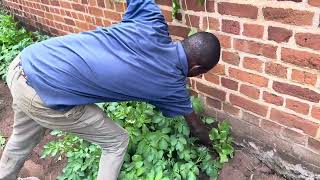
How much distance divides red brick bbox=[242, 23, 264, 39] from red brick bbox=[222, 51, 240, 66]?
7.4 inches

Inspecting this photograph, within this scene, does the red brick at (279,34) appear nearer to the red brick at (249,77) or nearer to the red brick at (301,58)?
the red brick at (301,58)

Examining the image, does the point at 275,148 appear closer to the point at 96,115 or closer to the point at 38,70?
the point at 96,115

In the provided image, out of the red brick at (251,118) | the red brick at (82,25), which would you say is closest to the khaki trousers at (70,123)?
the red brick at (251,118)

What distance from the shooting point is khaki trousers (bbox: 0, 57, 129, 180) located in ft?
7.30

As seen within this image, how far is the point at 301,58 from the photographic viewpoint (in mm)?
2025

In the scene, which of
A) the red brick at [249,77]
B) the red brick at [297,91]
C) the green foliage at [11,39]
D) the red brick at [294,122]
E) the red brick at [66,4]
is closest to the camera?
the red brick at [297,91]

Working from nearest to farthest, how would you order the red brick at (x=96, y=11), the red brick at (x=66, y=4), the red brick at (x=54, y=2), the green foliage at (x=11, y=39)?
the red brick at (x=96, y=11) < the red brick at (x=66, y=4) < the red brick at (x=54, y=2) < the green foliage at (x=11, y=39)

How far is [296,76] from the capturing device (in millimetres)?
2104

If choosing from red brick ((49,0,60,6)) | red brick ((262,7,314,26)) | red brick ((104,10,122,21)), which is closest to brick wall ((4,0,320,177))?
red brick ((262,7,314,26))

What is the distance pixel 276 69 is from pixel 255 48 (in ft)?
0.58

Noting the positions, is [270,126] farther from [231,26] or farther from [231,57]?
[231,26]

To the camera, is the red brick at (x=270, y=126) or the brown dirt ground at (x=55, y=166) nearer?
the red brick at (x=270, y=126)

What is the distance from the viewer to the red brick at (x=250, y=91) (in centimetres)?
238

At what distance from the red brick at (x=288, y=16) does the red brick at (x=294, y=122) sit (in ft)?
1.93
